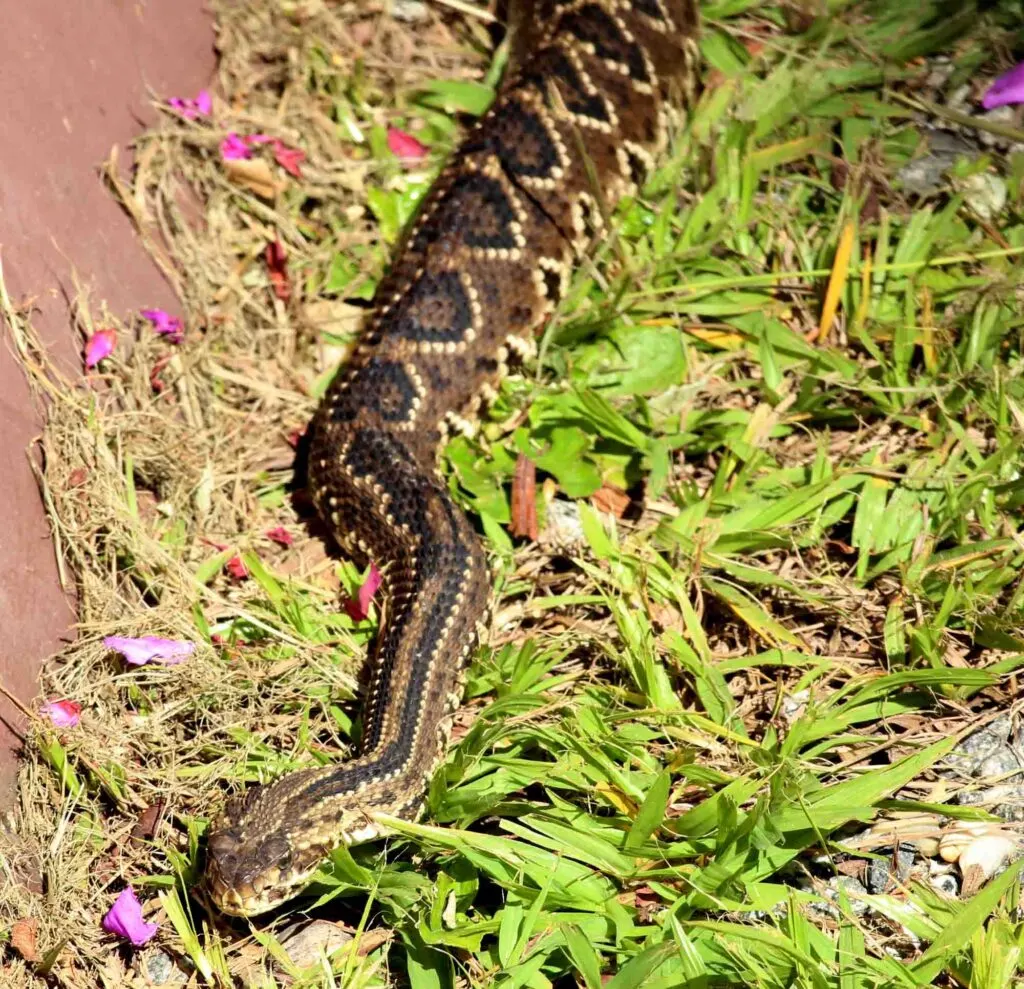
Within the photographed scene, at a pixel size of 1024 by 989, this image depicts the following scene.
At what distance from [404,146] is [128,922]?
3662 mm

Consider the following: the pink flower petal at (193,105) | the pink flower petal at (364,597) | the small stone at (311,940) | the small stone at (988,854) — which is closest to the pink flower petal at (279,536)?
the pink flower petal at (364,597)

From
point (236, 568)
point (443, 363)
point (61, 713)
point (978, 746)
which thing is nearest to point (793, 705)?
point (978, 746)

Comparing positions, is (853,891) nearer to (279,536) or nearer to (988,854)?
(988,854)

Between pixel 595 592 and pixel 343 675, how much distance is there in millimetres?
914

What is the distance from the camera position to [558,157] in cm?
520

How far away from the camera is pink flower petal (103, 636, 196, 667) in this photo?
408 centimetres

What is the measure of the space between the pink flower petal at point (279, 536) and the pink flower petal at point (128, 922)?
1.47 m

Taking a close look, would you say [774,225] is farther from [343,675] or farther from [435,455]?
[343,675]

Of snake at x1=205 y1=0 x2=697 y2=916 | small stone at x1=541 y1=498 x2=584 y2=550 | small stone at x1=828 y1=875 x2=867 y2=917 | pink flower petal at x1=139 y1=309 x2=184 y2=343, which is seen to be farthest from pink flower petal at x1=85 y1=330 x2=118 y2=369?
small stone at x1=828 y1=875 x2=867 y2=917

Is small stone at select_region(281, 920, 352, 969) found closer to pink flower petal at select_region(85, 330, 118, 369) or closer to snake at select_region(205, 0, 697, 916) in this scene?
snake at select_region(205, 0, 697, 916)

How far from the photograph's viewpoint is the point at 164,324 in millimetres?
4953

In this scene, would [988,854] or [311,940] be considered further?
[311,940]

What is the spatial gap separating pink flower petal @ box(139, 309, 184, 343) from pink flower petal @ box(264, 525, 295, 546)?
0.92 m

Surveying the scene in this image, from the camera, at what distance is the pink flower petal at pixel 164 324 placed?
16.2ft
